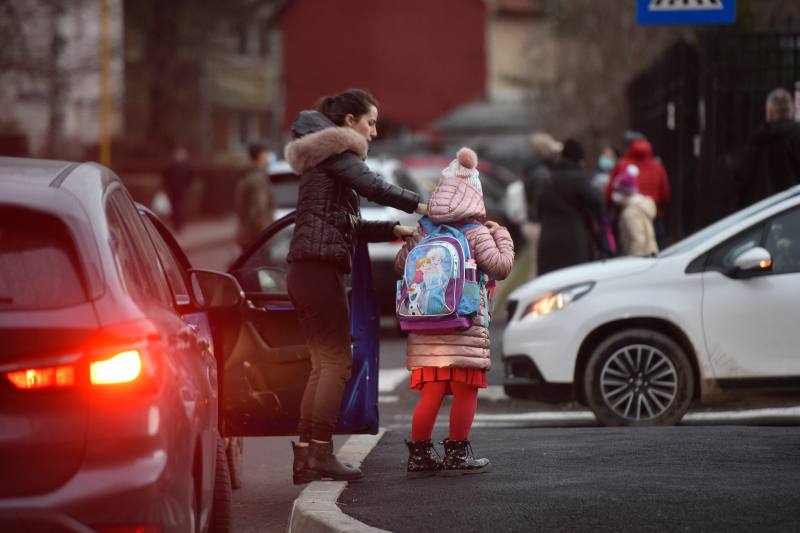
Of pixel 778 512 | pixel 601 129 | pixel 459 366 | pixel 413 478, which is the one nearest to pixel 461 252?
pixel 459 366

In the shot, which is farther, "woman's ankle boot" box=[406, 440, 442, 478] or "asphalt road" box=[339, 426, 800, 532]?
"woman's ankle boot" box=[406, 440, 442, 478]

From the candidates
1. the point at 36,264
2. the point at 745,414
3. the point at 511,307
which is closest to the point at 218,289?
the point at 36,264

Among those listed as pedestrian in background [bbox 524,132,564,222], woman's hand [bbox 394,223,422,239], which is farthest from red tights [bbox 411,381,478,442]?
pedestrian in background [bbox 524,132,564,222]

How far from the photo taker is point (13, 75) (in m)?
34.5

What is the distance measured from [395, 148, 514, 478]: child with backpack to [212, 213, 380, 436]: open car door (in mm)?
276

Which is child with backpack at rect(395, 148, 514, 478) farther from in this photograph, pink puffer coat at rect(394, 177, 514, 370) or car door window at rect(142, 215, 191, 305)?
car door window at rect(142, 215, 191, 305)

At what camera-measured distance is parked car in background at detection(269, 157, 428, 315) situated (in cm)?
1641

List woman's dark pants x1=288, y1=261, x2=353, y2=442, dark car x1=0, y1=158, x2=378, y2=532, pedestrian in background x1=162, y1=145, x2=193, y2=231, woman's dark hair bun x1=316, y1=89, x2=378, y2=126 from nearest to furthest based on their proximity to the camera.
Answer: dark car x1=0, y1=158, x2=378, y2=532
woman's dark pants x1=288, y1=261, x2=353, y2=442
woman's dark hair bun x1=316, y1=89, x2=378, y2=126
pedestrian in background x1=162, y1=145, x2=193, y2=231

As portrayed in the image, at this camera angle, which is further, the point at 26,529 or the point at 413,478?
the point at 413,478

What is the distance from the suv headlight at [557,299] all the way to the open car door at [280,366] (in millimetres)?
2791

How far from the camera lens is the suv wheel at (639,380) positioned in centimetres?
1069

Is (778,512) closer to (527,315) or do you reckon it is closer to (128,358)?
(128,358)

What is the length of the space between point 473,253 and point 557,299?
3134mm

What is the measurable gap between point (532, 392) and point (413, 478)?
3042 mm
